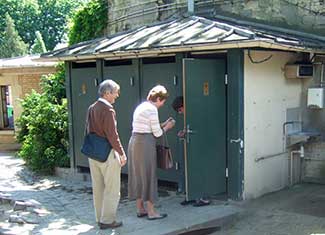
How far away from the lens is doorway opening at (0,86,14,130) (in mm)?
15078

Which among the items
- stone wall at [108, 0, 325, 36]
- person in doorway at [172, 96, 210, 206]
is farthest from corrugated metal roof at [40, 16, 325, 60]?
person in doorway at [172, 96, 210, 206]

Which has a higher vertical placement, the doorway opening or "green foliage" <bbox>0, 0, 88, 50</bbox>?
"green foliage" <bbox>0, 0, 88, 50</bbox>

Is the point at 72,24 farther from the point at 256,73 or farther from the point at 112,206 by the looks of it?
the point at 112,206

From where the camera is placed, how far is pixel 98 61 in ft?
28.3

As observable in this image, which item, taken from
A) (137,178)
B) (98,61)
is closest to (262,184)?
(137,178)

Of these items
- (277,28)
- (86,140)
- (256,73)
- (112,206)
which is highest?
(277,28)

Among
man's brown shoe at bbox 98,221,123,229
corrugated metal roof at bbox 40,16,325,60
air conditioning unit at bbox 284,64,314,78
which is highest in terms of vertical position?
corrugated metal roof at bbox 40,16,325,60

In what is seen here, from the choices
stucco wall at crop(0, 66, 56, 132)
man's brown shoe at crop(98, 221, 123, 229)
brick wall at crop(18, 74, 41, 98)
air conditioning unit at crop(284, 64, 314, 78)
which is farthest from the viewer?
brick wall at crop(18, 74, 41, 98)

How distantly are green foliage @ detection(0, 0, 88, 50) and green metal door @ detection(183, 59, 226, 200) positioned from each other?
38062mm

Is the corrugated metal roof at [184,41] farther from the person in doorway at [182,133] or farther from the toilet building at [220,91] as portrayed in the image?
the person in doorway at [182,133]

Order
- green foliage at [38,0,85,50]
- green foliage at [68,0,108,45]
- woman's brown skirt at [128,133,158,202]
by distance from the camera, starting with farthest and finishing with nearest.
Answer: green foliage at [38,0,85,50] → green foliage at [68,0,108,45] → woman's brown skirt at [128,133,158,202]

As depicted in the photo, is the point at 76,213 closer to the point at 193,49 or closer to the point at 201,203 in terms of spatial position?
the point at 201,203

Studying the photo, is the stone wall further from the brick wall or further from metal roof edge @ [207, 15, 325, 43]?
the brick wall

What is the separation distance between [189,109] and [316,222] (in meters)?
2.30
